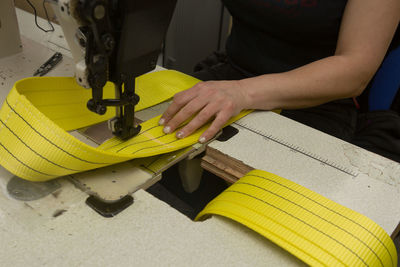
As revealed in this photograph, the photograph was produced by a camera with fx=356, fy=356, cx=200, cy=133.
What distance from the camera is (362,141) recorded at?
44.8 inches

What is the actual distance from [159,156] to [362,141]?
0.70 metres

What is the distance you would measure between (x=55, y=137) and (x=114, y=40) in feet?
0.65

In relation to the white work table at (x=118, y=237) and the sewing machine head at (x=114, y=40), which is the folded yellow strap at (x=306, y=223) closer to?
the white work table at (x=118, y=237)

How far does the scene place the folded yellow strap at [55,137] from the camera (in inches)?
24.5

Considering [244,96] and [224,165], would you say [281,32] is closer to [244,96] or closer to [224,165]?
[244,96]

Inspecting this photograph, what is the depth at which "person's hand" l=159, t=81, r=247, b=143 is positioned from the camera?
2.78ft

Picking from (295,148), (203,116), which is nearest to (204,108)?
(203,116)

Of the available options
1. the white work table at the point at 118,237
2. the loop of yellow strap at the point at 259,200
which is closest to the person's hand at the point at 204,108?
the loop of yellow strap at the point at 259,200

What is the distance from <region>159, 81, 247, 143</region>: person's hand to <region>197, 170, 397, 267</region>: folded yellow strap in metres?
0.21

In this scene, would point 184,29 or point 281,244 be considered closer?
point 281,244

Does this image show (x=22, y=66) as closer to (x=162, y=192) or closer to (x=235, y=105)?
(x=235, y=105)

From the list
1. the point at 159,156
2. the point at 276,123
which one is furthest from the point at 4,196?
the point at 276,123

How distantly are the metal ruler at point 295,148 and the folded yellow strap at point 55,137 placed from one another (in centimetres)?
5

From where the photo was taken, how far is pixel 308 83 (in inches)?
39.2
